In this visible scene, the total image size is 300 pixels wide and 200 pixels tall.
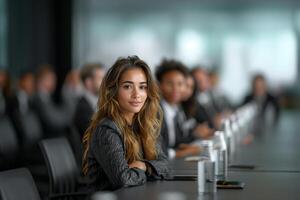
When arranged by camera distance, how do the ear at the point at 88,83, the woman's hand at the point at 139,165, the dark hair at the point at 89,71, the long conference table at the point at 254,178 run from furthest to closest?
the dark hair at the point at 89,71
the ear at the point at 88,83
the woman's hand at the point at 139,165
the long conference table at the point at 254,178

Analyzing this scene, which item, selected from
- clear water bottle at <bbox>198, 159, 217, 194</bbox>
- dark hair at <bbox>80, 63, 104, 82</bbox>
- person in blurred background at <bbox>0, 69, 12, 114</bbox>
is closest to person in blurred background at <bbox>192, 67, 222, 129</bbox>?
dark hair at <bbox>80, 63, 104, 82</bbox>

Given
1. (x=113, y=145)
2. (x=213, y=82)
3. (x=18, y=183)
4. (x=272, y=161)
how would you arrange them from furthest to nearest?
(x=213, y=82), (x=272, y=161), (x=113, y=145), (x=18, y=183)

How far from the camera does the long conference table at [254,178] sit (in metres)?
3.22

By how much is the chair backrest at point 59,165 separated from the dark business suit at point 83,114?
1.93m

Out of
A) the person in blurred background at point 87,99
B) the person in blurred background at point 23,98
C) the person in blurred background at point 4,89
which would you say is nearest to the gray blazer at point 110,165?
the person in blurred background at point 87,99

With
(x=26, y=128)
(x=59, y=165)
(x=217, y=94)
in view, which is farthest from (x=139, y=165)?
(x=217, y=94)

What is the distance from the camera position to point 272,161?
489 cm

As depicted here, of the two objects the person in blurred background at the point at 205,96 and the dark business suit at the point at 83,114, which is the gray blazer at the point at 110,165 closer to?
the dark business suit at the point at 83,114

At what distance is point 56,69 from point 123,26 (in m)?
1.62

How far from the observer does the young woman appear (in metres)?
3.51

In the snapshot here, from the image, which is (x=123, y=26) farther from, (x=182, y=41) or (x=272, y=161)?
(x=272, y=161)

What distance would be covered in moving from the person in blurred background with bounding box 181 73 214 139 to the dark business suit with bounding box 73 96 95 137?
0.82 meters

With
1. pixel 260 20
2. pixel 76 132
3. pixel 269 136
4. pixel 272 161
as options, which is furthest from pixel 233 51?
pixel 272 161

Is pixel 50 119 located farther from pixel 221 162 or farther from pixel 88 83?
pixel 221 162
